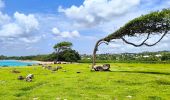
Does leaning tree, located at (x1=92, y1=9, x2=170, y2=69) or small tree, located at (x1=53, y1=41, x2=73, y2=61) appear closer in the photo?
leaning tree, located at (x1=92, y1=9, x2=170, y2=69)

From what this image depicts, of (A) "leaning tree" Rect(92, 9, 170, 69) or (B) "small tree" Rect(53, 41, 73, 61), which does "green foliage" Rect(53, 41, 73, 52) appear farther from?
(A) "leaning tree" Rect(92, 9, 170, 69)

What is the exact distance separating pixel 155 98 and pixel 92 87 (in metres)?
7.53

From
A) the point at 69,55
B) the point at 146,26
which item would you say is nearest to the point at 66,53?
the point at 69,55

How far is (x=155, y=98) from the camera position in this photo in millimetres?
24719

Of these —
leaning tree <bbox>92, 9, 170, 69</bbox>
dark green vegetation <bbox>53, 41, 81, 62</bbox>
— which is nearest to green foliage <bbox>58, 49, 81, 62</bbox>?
dark green vegetation <bbox>53, 41, 81, 62</bbox>

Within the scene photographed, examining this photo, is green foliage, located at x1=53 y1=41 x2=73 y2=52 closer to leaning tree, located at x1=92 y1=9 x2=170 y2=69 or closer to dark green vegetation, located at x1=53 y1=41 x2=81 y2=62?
dark green vegetation, located at x1=53 y1=41 x2=81 y2=62

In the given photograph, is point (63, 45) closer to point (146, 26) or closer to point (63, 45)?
point (63, 45)

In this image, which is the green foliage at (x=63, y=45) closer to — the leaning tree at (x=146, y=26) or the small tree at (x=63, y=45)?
the small tree at (x=63, y=45)

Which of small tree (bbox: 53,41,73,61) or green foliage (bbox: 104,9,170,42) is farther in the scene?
small tree (bbox: 53,41,73,61)

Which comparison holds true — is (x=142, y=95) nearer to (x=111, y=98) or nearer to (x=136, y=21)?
(x=111, y=98)

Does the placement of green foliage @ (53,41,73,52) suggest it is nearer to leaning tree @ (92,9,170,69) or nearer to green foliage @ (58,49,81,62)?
green foliage @ (58,49,81,62)

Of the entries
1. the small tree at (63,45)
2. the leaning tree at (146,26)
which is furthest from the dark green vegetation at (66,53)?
the leaning tree at (146,26)

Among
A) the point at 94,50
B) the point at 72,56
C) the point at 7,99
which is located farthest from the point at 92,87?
the point at 72,56

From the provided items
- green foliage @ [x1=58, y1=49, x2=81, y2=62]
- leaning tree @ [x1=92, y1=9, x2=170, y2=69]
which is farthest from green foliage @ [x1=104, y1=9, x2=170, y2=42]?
green foliage @ [x1=58, y1=49, x2=81, y2=62]
